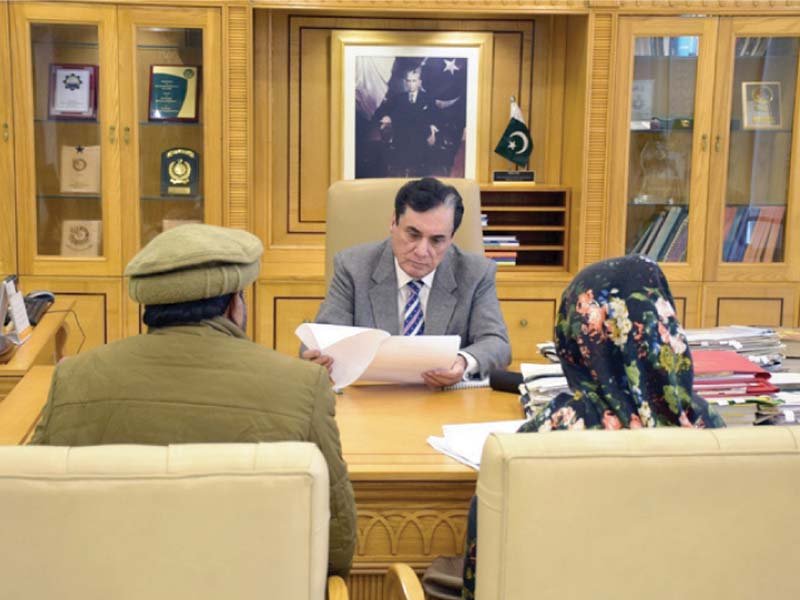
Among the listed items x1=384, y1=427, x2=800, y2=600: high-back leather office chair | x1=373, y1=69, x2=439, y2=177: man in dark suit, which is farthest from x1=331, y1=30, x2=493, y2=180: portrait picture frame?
x1=384, y1=427, x2=800, y2=600: high-back leather office chair

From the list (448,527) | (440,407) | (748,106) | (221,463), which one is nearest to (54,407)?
(221,463)

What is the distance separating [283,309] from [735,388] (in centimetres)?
232

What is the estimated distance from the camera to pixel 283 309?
4.09 meters

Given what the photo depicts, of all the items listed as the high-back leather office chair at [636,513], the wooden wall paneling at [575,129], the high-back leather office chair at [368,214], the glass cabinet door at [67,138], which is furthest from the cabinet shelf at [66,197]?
the high-back leather office chair at [636,513]

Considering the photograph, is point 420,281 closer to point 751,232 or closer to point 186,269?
point 186,269

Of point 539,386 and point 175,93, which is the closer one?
point 539,386

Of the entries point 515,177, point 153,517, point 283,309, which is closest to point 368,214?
point 283,309

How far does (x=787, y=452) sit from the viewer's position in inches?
51.8

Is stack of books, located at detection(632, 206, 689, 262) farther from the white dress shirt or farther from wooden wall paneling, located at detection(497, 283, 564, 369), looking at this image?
the white dress shirt

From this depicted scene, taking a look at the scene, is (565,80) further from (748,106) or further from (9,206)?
(9,206)

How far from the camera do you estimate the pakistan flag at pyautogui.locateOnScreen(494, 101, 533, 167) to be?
14.1ft

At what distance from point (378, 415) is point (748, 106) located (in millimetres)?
2667

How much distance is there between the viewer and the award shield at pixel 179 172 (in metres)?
4.05

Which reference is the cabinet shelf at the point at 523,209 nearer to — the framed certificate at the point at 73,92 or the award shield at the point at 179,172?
the award shield at the point at 179,172
